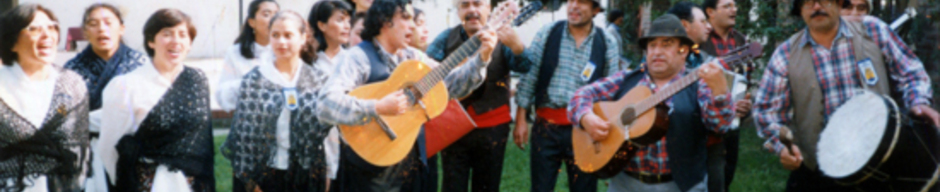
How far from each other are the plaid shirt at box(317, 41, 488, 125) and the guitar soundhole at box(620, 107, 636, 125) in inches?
25.8

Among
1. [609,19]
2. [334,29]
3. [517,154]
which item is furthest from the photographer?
[517,154]

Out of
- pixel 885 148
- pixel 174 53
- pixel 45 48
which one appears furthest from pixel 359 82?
pixel 885 148

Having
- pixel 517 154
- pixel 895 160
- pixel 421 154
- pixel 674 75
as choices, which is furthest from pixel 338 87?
pixel 517 154

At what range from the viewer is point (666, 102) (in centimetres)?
365

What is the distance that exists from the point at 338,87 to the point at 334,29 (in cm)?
57

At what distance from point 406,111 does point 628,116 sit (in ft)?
3.21

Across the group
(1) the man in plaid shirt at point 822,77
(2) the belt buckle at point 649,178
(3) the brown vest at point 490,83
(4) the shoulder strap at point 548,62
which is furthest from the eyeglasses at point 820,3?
(3) the brown vest at point 490,83

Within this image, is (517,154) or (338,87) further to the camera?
(517,154)

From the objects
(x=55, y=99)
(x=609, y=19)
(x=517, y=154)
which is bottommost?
(x=517, y=154)

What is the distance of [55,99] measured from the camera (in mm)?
3473

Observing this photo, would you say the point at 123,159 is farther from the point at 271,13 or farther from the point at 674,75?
the point at 674,75

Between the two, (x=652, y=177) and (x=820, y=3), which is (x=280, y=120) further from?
(x=820, y=3)

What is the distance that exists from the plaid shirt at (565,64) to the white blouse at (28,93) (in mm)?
2159

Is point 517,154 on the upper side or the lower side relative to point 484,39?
lower
